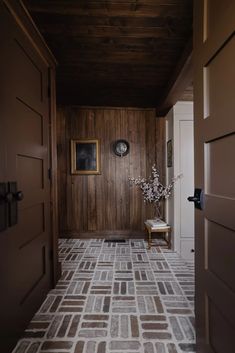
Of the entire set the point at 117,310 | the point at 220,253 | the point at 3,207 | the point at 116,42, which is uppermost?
the point at 116,42

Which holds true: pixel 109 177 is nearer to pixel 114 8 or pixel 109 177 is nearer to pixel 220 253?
pixel 114 8

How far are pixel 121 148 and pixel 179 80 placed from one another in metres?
1.71

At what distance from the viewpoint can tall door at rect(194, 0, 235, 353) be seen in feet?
2.65

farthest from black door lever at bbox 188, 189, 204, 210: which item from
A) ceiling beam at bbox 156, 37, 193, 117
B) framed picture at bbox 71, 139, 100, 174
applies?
framed picture at bbox 71, 139, 100, 174

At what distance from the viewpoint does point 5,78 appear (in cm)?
133

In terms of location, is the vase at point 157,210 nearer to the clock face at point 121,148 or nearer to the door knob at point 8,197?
the clock face at point 121,148

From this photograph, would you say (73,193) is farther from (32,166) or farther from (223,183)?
(223,183)

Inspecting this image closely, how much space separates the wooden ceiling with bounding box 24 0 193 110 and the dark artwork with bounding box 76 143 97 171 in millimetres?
968

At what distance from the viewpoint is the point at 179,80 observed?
2510 millimetres

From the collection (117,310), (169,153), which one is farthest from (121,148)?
(117,310)

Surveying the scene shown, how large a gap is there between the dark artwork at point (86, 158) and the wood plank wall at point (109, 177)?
0.15 m

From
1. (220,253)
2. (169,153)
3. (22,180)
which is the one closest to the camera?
(220,253)

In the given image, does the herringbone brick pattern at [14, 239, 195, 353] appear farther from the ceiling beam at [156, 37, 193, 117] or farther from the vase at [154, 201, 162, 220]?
the ceiling beam at [156, 37, 193, 117]

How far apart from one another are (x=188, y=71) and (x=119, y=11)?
95 centimetres
